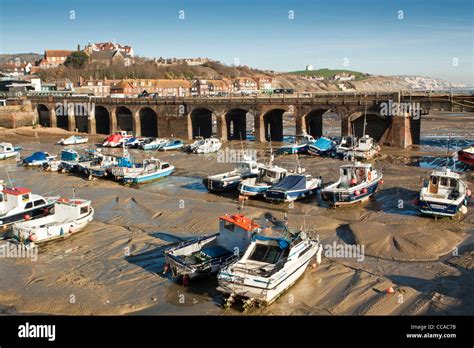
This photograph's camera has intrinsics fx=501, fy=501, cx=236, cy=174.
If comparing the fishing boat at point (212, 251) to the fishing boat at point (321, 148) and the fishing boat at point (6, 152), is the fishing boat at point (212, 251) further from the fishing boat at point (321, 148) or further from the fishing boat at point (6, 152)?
the fishing boat at point (6, 152)

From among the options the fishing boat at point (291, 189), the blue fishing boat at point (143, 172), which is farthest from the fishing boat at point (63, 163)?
the fishing boat at point (291, 189)

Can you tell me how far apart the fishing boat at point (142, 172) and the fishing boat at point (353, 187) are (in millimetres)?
15354

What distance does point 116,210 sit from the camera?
1234 inches

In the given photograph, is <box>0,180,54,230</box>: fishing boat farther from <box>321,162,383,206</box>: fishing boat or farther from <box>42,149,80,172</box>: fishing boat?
<box>42,149,80,172</box>: fishing boat

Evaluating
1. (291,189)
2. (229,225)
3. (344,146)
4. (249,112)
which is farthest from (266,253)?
(249,112)

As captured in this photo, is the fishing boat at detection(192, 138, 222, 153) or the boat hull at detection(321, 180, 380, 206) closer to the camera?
the boat hull at detection(321, 180, 380, 206)

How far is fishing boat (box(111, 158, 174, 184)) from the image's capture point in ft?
131

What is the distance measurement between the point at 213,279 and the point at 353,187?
14528mm

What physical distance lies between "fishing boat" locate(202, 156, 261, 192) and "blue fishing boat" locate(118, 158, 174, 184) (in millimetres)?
5990

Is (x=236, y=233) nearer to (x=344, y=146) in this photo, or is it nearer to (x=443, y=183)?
(x=443, y=183)

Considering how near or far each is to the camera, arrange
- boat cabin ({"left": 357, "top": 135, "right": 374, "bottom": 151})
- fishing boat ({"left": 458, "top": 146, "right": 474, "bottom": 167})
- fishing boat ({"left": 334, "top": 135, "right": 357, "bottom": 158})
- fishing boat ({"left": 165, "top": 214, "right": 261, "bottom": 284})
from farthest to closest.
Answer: fishing boat ({"left": 334, "top": 135, "right": 357, "bottom": 158}) < boat cabin ({"left": 357, "top": 135, "right": 374, "bottom": 151}) < fishing boat ({"left": 458, "top": 146, "right": 474, "bottom": 167}) < fishing boat ({"left": 165, "top": 214, "right": 261, "bottom": 284})

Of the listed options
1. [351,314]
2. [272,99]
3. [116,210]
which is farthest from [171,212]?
[272,99]

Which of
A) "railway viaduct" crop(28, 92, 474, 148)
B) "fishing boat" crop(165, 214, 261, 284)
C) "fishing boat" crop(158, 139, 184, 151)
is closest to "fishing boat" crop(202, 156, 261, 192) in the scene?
"fishing boat" crop(165, 214, 261, 284)
